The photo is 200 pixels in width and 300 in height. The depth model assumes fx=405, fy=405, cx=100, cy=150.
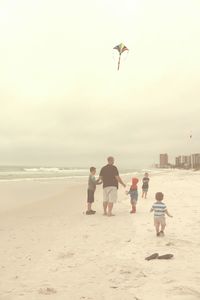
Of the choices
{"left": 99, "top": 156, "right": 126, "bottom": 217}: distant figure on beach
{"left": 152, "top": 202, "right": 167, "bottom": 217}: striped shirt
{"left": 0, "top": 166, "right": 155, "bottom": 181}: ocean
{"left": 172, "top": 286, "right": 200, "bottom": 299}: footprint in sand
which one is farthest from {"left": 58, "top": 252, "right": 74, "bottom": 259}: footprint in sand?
{"left": 0, "top": 166, "right": 155, "bottom": 181}: ocean

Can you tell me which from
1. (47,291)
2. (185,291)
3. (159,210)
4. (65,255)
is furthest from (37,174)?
(185,291)

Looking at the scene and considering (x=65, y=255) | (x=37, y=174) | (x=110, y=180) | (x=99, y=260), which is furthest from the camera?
(x=37, y=174)

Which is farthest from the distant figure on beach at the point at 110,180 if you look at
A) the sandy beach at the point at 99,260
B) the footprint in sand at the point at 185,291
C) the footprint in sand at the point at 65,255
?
the footprint in sand at the point at 185,291

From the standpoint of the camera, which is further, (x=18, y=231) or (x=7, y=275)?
(x=18, y=231)

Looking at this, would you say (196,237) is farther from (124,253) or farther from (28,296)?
(28,296)

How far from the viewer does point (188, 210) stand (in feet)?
43.6

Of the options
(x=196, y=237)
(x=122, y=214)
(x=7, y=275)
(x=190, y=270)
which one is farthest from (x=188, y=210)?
(x=7, y=275)

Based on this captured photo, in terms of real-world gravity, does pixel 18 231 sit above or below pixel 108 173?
below

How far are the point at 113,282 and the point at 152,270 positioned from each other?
747mm

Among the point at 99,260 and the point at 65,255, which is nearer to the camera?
the point at 99,260

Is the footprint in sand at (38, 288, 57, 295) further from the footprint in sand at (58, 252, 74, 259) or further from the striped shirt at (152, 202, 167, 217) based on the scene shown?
the striped shirt at (152, 202, 167, 217)

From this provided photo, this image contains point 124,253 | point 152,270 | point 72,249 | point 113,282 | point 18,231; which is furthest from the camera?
point 18,231

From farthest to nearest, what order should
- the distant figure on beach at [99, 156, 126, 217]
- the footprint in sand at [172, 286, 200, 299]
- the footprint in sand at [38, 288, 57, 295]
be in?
the distant figure on beach at [99, 156, 126, 217]
the footprint in sand at [38, 288, 57, 295]
the footprint in sand at [172, 286, 200, 299]

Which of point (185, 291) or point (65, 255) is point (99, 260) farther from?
point (185, 291)
